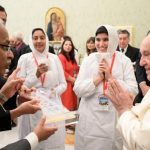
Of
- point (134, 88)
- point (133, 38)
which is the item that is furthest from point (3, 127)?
point (133, 38)

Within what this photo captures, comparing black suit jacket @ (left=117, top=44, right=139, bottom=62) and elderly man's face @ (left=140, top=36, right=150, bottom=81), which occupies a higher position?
elderly man's face @ (left=140, top=36, right=150, bottom=81)

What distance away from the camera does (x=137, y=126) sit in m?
1.81

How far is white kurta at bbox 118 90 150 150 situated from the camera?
1740 millimetres

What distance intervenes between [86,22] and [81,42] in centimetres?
64

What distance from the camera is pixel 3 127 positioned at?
2230mm

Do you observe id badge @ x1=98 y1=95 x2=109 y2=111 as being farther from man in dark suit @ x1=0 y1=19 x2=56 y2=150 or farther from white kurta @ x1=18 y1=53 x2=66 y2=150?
man in dark suit @ x1=0 y1=19 x2=56 y2=150

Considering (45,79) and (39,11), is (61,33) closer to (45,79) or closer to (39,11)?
(39,11)

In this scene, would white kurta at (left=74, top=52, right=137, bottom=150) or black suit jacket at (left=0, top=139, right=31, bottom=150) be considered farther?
white kurta at (left=74, top=52, right=137, bottom=150)

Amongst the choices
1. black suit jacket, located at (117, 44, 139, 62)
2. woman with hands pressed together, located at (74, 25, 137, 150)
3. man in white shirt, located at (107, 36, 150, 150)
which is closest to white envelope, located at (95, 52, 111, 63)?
woman with hands pressed together, located at (74, 25, 137, 150)

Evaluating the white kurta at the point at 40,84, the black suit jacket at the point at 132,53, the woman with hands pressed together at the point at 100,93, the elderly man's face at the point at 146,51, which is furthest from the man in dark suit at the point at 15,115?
the black suit jacket at the point at 132,53

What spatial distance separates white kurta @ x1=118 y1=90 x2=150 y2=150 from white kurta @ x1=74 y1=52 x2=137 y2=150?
1.44 m

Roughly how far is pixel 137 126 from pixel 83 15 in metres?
7.88

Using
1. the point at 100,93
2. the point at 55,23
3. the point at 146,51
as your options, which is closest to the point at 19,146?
the point at 146,51

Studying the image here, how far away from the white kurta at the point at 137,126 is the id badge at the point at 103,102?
1.41 m
